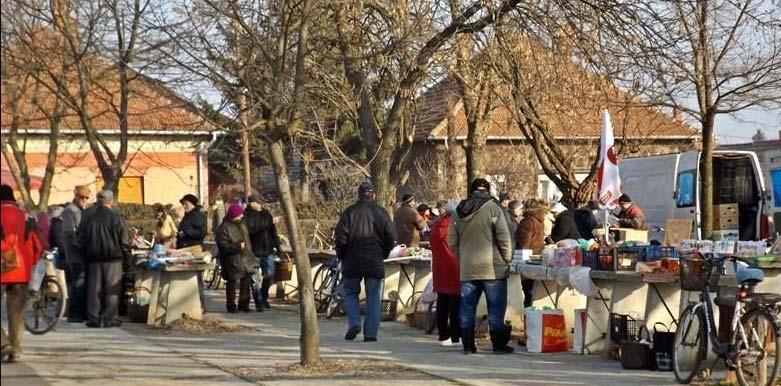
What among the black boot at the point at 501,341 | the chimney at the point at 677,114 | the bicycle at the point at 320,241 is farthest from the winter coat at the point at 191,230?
the chimney at the point at 677,114

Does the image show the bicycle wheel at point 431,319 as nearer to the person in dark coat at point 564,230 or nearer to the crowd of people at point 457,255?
the crowd of people at point 457,255

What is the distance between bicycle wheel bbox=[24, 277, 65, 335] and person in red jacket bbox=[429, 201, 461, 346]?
25.8ft

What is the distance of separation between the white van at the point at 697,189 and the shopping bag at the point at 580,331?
27.8ft

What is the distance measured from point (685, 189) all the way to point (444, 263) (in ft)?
31.3

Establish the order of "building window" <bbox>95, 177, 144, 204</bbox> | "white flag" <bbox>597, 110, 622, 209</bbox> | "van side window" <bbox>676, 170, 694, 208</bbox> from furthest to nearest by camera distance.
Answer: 1. "van side window" <bbox>676, 170, 694, 208</bbox>
2. "building window" <bbox>95, 177, 144, 204</bbox>
3. "white flag" <bbox>597, 110, 622, 209</bbox>

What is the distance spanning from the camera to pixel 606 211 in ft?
Answer: 57.3

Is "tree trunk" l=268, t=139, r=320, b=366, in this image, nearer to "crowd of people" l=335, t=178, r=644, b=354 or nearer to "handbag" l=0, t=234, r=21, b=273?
"crowd of people" l=335, t=178, r=644, b=354

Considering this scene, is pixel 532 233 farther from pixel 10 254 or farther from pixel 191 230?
pixel 10 254

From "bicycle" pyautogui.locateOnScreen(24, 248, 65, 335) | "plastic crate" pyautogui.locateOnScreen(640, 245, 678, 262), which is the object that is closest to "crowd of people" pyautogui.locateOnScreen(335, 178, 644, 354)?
"plastic crate" pyautogui.locateOnScreen(640, 245, 678, 262)

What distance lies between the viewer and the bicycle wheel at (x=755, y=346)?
36.9ft

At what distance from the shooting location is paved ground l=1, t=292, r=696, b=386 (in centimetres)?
838

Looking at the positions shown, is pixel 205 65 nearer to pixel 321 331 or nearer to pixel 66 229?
pixel 66 229

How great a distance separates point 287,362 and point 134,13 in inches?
146

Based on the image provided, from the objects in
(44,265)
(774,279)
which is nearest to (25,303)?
(44,265)
